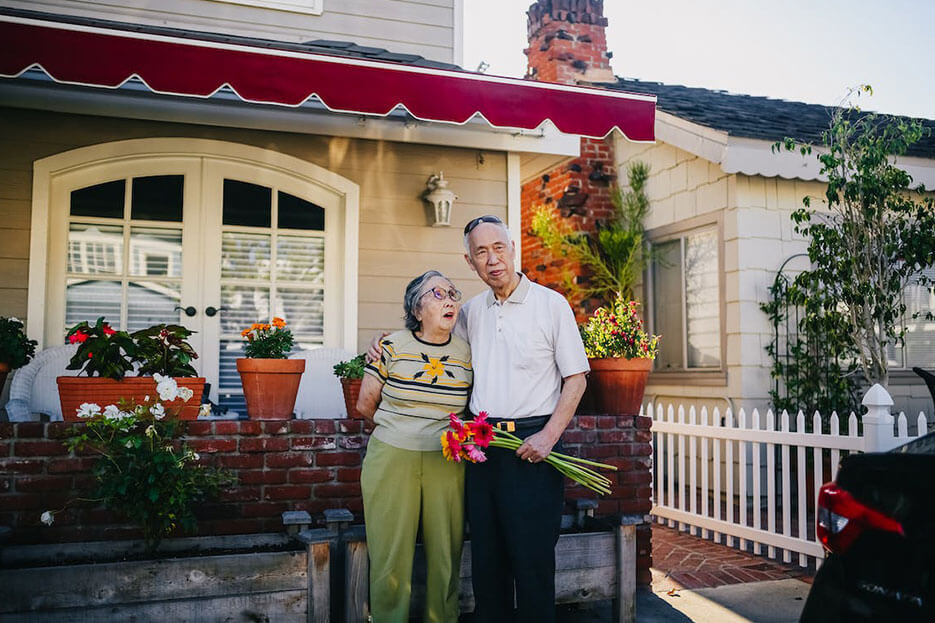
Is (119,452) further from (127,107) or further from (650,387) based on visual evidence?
(650,387)

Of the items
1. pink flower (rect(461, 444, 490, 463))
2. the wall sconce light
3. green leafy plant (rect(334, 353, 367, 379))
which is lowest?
pink flower (rect(461, 444, 490, 463))

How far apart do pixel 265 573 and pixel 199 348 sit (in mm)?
2694

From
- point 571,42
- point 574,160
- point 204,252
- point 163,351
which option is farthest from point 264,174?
point 571,42

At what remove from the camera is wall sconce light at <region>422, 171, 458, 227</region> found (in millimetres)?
6148

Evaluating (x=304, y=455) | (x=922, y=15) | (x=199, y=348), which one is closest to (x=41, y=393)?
(x=199, y=348)

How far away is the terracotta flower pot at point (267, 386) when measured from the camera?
14.1 feet

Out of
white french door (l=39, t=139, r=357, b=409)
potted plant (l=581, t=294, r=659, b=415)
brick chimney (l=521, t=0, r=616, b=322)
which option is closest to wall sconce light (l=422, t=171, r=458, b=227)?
white french door (l=39, t=139, r=357, b=409)

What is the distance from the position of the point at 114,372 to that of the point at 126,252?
85.8 inches

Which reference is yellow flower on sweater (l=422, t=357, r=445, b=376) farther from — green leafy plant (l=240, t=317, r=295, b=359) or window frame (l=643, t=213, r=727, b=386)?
window frame (l=643, t=213, r=727, b=386)

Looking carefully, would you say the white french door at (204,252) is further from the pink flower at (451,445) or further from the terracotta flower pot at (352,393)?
the pink flower at (451,445)

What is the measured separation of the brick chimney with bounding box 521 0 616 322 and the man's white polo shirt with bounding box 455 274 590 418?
642 cm

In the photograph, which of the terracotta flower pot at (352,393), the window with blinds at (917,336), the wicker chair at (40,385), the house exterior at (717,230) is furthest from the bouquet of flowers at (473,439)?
the window with blinds at (917,336)

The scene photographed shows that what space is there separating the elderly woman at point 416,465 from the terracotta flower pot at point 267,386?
3.39 feet

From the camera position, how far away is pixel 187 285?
19.3ft
